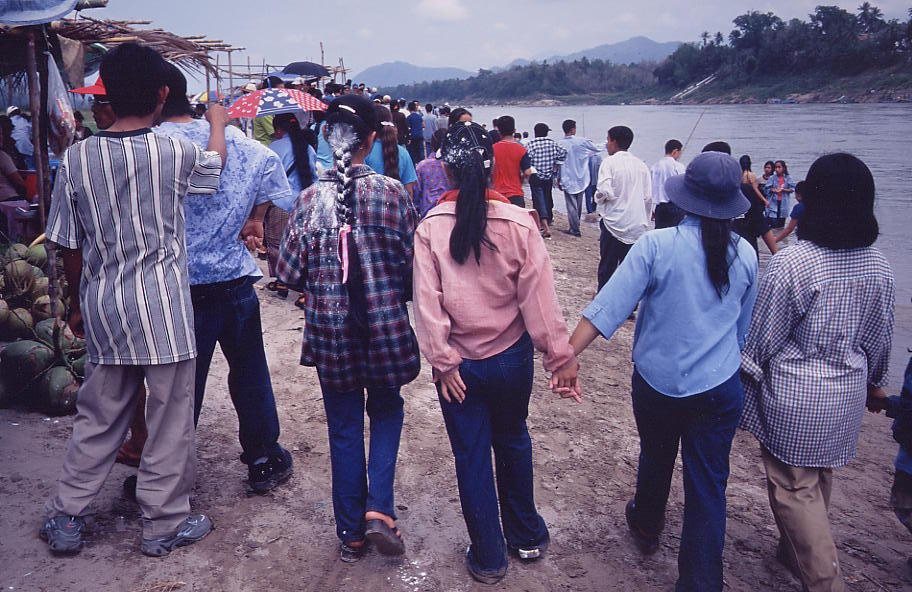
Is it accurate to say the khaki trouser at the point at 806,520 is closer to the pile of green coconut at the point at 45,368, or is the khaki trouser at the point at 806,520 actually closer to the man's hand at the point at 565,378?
the man's hand at the point at 565,378

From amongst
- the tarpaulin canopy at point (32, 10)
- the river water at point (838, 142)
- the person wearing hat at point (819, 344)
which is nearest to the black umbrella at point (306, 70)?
the river water at point (838, 142)

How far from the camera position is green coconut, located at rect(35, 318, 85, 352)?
4.28 meters

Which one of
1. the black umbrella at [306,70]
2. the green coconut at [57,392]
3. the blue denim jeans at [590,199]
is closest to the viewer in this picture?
the green coconut at [57,392]

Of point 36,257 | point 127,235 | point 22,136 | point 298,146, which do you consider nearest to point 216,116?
point 127,235

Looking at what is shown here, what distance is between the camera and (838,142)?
31453mm

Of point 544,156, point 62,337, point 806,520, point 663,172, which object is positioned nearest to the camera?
point 806,520

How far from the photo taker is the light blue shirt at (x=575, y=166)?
38.8 ft

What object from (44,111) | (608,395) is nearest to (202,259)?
(608,395)

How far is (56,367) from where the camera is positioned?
4.19 m

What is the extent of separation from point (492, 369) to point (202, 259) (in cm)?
131

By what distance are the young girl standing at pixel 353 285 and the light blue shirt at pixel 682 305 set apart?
753mm

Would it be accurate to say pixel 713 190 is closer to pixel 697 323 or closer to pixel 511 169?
pixel 697 323

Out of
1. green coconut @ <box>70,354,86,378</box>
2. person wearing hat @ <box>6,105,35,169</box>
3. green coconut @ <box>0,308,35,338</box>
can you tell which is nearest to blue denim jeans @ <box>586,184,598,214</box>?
person wearing hat @ <box>6,105,35,169</box>

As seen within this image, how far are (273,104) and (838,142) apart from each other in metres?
32.4
